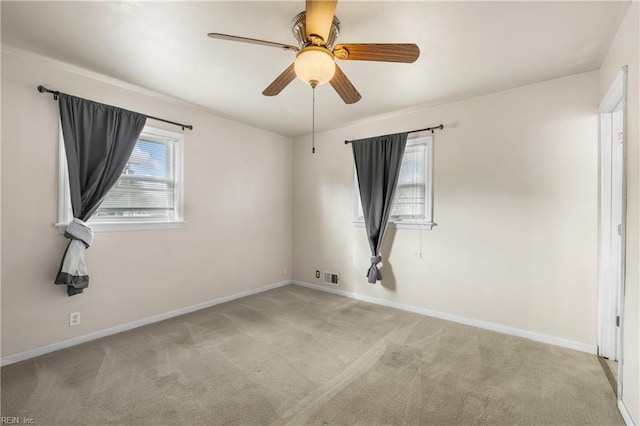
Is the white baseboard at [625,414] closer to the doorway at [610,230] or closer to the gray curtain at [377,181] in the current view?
the doorway at [610,230]

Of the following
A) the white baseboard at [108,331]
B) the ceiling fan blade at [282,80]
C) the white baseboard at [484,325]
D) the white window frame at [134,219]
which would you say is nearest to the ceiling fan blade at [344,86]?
the ceiling fan blade at [282,80]

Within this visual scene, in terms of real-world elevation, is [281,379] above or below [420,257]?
below

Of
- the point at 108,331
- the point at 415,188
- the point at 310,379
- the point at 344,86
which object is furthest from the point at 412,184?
the point at 108,331

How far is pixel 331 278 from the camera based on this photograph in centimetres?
439

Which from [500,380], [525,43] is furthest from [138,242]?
[525,43]

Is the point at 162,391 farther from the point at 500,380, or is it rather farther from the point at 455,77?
the point at 455,77

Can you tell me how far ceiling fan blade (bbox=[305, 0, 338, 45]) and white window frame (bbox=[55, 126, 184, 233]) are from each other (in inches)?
97.4

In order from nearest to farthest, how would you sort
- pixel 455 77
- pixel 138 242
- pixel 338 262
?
pixel 455 77, pixel 138 242, pixel 338 262

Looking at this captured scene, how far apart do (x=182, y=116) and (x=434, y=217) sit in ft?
11.0

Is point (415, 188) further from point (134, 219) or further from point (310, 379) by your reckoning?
point (134, 219)

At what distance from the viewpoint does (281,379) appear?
2125 millimetres

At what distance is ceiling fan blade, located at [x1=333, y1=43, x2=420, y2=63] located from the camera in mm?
1618

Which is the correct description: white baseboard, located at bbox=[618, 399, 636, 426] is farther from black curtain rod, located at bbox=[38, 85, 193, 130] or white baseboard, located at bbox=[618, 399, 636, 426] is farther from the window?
black curtain rod, located at bbox=[38, 85, 193, 130]

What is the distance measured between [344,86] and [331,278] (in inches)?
121
